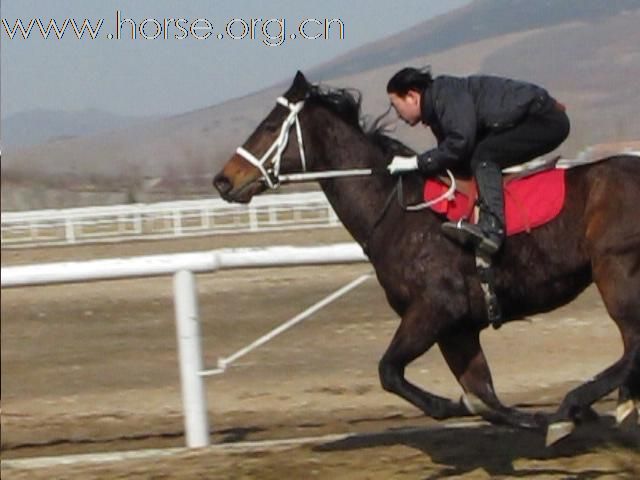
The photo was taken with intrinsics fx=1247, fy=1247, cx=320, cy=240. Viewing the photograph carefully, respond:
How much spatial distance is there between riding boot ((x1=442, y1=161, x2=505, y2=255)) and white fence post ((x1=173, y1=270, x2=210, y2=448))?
4.80ft

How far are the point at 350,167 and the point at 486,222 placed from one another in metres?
0.75

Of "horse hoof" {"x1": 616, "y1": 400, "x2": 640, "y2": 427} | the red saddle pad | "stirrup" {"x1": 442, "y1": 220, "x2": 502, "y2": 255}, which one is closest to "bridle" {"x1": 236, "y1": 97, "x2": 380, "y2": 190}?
the red saddle pad

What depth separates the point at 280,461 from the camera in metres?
5.96

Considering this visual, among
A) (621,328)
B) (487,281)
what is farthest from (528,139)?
(621,328)

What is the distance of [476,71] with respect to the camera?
46.2ft

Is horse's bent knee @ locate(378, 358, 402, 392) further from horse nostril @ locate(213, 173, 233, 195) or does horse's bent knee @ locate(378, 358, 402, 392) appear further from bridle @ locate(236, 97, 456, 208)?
horse nostril @ locate(213, 173, 233, 195)

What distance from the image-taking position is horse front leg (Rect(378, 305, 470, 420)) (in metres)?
5.56

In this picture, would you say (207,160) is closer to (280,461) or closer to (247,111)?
(247,111)

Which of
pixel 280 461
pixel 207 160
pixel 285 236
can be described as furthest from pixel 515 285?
pixel 285 236

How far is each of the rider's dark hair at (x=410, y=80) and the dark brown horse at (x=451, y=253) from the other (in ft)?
1.17

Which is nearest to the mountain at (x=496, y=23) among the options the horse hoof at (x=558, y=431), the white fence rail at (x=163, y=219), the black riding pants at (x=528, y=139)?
the white fence rail at (x=163, y=219)

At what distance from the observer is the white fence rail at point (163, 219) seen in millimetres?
22156

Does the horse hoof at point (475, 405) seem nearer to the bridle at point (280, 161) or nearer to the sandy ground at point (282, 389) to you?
the sandy ground at point (282, 389)

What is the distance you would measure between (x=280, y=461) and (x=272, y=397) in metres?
1.68
